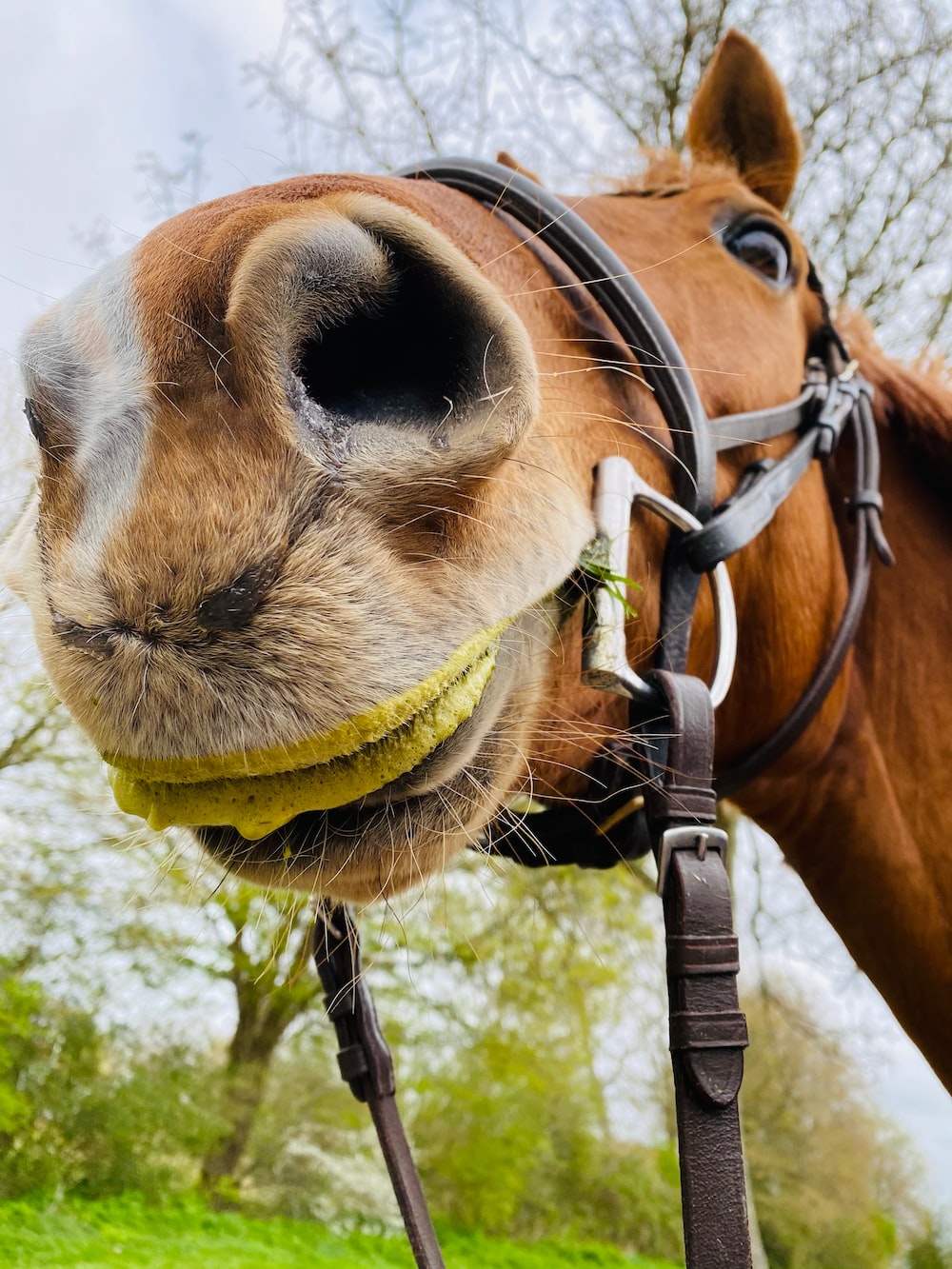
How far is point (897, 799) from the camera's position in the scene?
1.94m

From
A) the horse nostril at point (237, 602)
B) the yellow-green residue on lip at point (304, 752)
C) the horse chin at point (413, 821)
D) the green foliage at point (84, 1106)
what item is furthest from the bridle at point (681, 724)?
the green foliage at point (84, 1106)

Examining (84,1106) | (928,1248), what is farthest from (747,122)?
(928,1248)

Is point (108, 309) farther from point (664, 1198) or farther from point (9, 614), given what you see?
point (664, 1198)

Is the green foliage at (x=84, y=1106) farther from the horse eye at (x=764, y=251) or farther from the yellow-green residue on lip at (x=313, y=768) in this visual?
the horse eye at (x=764, y=251)

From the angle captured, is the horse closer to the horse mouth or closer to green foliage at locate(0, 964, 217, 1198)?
the horse mouth

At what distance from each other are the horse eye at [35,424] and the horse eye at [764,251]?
4.82 feet

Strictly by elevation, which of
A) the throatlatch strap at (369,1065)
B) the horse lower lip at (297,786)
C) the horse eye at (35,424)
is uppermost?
the horse eye at (35,424)

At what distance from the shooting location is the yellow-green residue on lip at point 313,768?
0.84 meters

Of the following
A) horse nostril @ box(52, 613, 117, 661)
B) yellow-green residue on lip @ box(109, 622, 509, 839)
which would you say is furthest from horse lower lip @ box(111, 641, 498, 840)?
horse nostril @ box(52, 613, 117, 661)

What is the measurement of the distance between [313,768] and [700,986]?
0.57 metres

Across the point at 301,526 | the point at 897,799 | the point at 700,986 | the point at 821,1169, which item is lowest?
the point at 700,986

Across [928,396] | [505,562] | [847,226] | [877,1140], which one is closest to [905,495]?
[928,396]

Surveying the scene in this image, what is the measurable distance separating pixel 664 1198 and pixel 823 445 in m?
14.0

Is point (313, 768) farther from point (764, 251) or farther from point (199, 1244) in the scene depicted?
point (199, 1244)
